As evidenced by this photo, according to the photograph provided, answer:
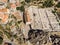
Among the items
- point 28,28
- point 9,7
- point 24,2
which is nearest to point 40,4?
point 24,2

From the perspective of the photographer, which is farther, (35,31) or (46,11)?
(46,11)

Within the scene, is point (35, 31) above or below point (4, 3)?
below

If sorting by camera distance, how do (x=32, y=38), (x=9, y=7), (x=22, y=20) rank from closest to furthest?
(x=32, y=38) → (x=22, y=20) → (x=9, y=7)

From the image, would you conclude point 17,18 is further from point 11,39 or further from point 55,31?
point 55,31

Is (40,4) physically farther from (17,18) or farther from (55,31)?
(55,31)

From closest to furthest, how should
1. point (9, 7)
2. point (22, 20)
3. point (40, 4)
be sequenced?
point (22, 20)
point (9, 7)
point (40, 4)

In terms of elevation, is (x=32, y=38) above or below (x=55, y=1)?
below

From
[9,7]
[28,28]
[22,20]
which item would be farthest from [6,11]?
[28,28]

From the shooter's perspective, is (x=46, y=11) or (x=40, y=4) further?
(x=40, y=4)

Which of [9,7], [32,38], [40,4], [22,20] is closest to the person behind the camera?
[32,38]
